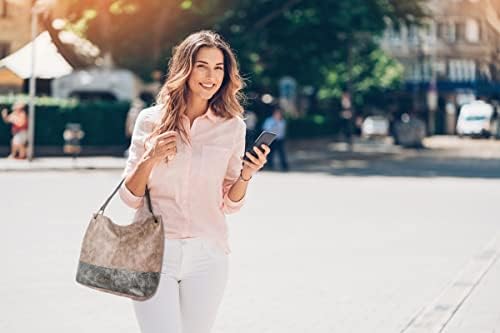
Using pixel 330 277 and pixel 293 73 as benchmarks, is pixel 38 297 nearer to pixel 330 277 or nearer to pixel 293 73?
pixel 330 277

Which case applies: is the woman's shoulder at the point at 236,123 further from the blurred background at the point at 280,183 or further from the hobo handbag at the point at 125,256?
the blurred background at the point at 280,183

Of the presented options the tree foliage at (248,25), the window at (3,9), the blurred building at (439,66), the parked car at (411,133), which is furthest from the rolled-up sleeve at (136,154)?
the blurred building at (439,66)

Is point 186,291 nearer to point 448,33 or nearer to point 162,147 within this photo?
point 162,147

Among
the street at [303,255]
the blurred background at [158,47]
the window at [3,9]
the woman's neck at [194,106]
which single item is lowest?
the street at [303,255]

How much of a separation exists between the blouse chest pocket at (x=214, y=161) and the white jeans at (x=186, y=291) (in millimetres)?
237

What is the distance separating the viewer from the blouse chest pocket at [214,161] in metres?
4.37

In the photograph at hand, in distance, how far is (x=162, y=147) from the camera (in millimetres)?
4191

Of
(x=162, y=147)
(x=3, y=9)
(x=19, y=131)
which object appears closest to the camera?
(x=162, y=147)

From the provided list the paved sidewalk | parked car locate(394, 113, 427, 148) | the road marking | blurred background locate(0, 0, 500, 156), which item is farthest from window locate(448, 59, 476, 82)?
the paved sidewalk

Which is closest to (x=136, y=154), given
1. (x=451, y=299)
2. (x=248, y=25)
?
(x=451, y=299)

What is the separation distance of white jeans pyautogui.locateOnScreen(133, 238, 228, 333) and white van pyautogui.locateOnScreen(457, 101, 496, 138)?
63296 mm

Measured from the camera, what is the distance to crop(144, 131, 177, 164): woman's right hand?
4.19 metres

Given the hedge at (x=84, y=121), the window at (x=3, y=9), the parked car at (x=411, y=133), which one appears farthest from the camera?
the window at (x=3, y=9)

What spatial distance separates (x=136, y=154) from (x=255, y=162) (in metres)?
0.43
